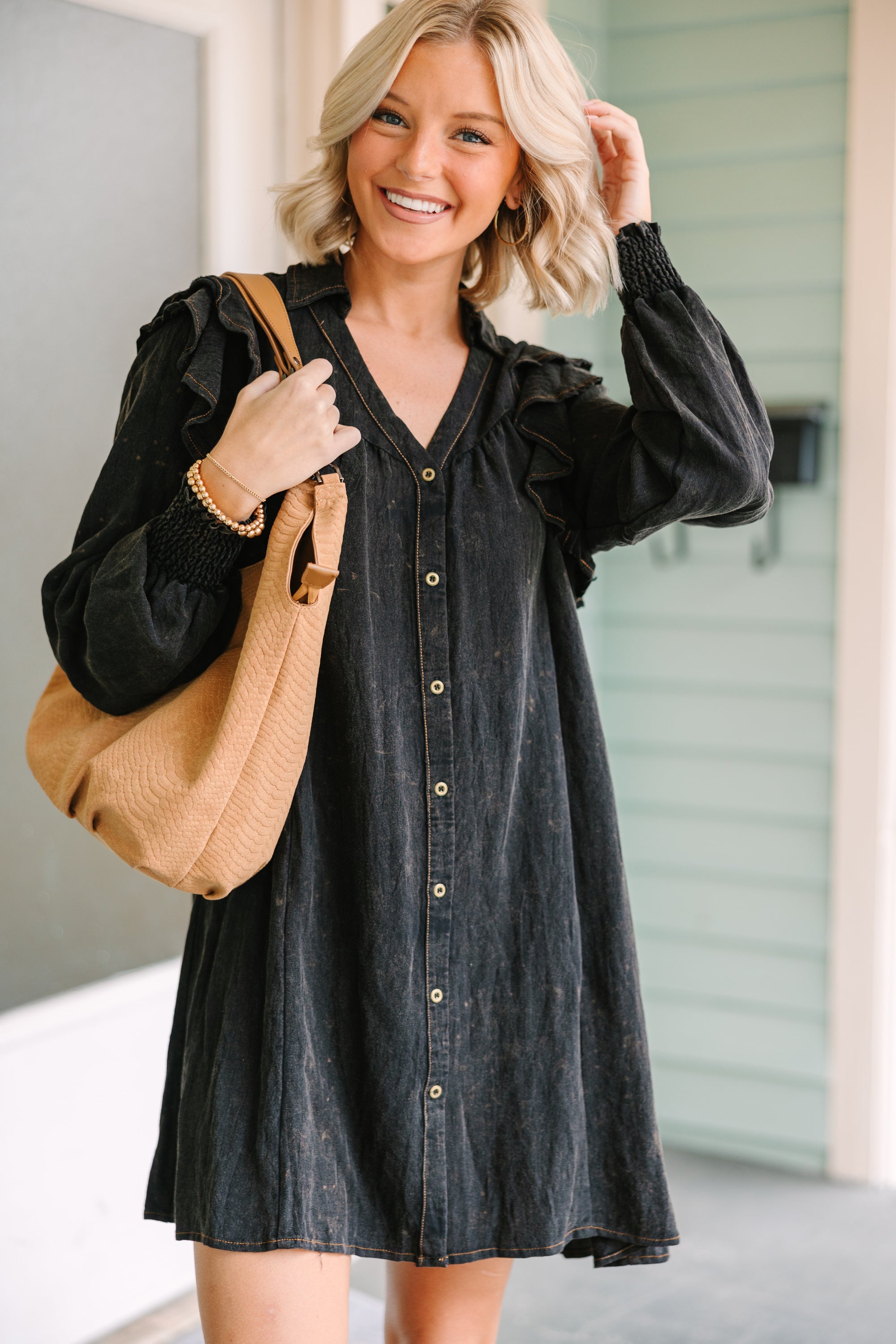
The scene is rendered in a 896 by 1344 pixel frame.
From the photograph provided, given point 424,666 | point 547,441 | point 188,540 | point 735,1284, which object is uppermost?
point 547,441

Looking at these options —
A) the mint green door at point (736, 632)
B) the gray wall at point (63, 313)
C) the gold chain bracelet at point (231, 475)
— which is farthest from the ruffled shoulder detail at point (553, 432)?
the mint green door at point (736, 632)

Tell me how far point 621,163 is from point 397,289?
261 millimetres

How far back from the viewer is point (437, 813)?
1207mm

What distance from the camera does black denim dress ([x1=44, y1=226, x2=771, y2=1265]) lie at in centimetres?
113

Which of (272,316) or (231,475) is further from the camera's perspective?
(272,316)

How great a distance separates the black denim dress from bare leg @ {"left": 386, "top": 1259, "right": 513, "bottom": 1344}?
0.11 metres

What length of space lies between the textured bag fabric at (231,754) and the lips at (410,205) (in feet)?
0.90

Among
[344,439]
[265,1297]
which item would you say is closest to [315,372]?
[344,439]

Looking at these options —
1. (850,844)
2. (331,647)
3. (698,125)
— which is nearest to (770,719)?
(850,844)

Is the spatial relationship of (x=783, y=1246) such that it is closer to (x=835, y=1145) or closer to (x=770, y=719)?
(x=835, y=1145)

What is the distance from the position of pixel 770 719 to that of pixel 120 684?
74.2 inches

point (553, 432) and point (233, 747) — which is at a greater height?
point (553, 432)

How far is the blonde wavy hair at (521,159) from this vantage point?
1.17m

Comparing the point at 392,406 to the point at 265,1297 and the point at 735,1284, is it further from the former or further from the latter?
the point at 735,1284
